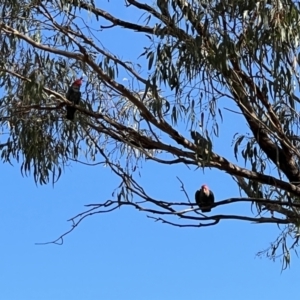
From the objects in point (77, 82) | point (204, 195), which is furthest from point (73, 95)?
point (204, 195)

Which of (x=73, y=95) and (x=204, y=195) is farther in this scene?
(x=204, y=195)

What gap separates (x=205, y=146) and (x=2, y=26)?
1.28 meters

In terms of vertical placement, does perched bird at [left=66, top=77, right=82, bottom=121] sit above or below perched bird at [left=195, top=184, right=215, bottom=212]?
above

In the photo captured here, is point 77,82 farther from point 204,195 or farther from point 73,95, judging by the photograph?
point 204,195

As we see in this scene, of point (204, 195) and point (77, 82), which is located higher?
point (77, 82)

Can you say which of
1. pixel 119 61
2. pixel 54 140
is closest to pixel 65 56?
pixel 119 61

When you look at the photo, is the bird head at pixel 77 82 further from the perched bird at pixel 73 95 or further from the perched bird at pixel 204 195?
the perched bird at pixel 204 195

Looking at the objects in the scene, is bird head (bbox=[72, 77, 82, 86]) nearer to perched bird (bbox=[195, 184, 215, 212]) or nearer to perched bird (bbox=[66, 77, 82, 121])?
perched bird (bbox=[66, 77, 82, 121])

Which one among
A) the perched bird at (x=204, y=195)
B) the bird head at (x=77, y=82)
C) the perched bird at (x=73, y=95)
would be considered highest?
the bird head at (x=77, y=82)

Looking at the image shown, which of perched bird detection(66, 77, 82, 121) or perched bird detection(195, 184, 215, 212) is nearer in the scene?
perched bird detection(66, 77, 82, 121)

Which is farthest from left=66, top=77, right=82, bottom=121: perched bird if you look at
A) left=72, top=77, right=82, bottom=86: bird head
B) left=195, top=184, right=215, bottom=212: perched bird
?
left=195, top=184, right=215, bottom=212: perched bird

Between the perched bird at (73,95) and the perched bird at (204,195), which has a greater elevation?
the perched bird at (73,95)

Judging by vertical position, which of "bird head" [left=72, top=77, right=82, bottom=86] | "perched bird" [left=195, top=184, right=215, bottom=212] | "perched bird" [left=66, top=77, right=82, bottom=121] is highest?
"bird head" [left=72, top=77, right=82, bottom=86]

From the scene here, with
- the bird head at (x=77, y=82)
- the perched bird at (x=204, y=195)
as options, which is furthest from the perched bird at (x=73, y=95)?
the perched bird at (x=204, y=195)
